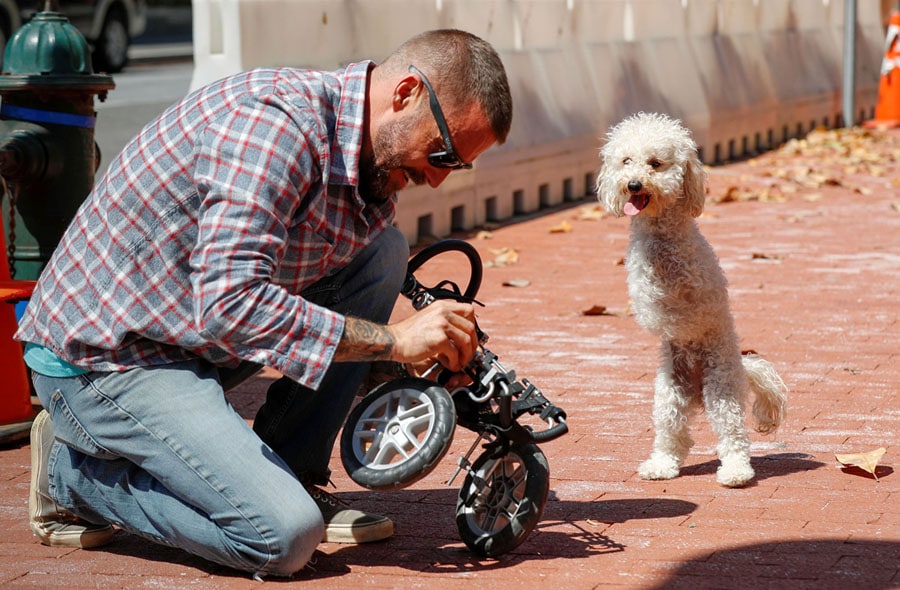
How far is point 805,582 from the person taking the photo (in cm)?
354

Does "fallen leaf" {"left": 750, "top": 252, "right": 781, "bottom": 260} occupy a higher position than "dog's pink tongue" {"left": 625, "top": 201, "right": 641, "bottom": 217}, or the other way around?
"dog's pink tongue" {"left": 625, "top": 201, "right": 641, "bottom": 217}

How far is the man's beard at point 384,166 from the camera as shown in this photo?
3.61 metres

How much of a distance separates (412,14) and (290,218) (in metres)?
5.95

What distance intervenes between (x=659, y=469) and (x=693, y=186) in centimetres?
93

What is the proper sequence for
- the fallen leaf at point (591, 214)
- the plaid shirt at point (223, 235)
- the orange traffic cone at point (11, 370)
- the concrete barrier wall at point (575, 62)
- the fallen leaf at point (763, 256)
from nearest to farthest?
the plaid shirt at point (223, 235), the orange traffic cone at point (11, 370), the concrete barrier wall at point (575, 62), the fallen leaf at point (763, 256), the fallen leaf at point (591, 214)

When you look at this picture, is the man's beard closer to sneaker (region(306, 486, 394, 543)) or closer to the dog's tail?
sneaker (region(306, 486, 394, 543))

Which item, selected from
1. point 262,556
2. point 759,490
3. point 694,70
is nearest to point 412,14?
point 694,70

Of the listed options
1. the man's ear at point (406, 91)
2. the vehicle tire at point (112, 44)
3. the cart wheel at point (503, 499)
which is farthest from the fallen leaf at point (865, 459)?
the vehicle tire at point (112, 44)

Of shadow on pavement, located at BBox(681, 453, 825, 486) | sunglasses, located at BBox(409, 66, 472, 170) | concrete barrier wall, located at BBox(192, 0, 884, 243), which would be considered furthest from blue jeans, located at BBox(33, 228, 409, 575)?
concrete barrier wall, located at BBox(192, 0, 884, 243)

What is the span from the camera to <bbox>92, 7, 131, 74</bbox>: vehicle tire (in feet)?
A: 67.7

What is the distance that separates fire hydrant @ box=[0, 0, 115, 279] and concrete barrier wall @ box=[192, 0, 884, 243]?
6.42 feet

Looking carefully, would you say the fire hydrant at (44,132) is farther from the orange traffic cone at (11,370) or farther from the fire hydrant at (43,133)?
the orange traffic cone at (11,370)

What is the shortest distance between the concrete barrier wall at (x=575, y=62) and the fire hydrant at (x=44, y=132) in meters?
→ 1.96

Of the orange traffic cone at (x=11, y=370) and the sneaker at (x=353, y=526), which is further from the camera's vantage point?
the orange traffic cone at (x=11, y=370)
